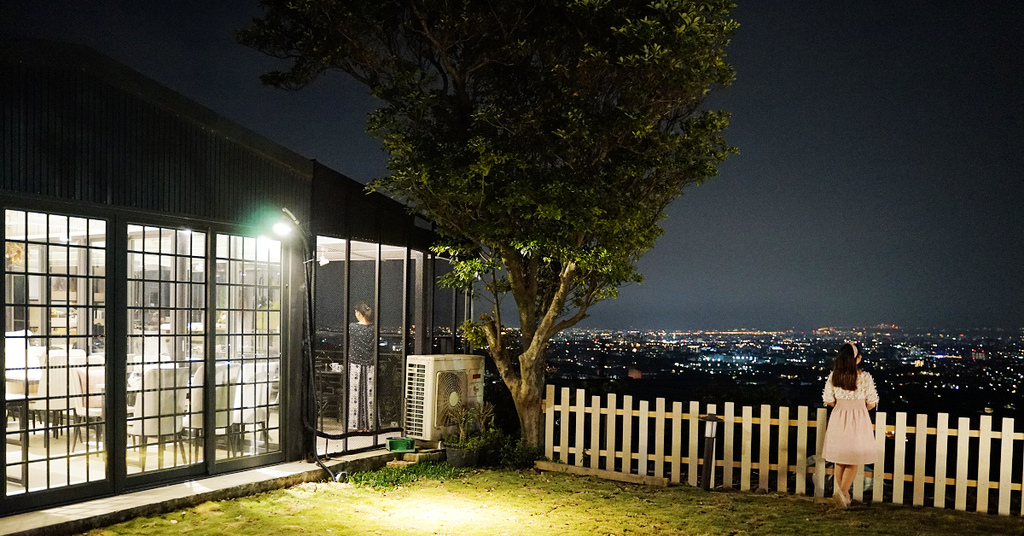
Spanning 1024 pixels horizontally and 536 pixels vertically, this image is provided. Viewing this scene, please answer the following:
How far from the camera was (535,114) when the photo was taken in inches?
349

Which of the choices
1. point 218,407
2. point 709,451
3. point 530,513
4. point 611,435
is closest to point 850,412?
point 709,451

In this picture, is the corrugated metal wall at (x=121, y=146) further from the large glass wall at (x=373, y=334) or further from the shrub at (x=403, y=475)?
the shrub at (x=403, y=475)

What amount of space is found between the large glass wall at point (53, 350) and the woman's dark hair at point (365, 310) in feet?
12.4

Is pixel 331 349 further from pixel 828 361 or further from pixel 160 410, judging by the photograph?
pixel 828 361

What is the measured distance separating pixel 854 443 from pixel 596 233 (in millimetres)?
3435

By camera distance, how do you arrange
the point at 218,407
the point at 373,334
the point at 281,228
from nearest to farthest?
the point at 218,407, the point at 281,228, the point at 373,334

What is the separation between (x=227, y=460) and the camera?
7922mm

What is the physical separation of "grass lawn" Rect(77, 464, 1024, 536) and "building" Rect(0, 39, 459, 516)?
821mm

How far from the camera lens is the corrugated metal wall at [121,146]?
609cm

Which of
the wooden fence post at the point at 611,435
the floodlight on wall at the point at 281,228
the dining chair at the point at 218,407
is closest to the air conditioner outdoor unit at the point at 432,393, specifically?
the wooden fence post at the point at 611,435

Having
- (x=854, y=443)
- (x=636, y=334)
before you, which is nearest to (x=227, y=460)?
(x=854, y=443)

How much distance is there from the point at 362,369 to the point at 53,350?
423 centimetres

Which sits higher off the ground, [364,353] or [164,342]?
[164,342]

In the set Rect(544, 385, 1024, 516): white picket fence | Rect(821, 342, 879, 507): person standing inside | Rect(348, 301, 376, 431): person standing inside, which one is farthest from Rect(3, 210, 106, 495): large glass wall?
Rect(821, 342, 879, 507): person standing inside
